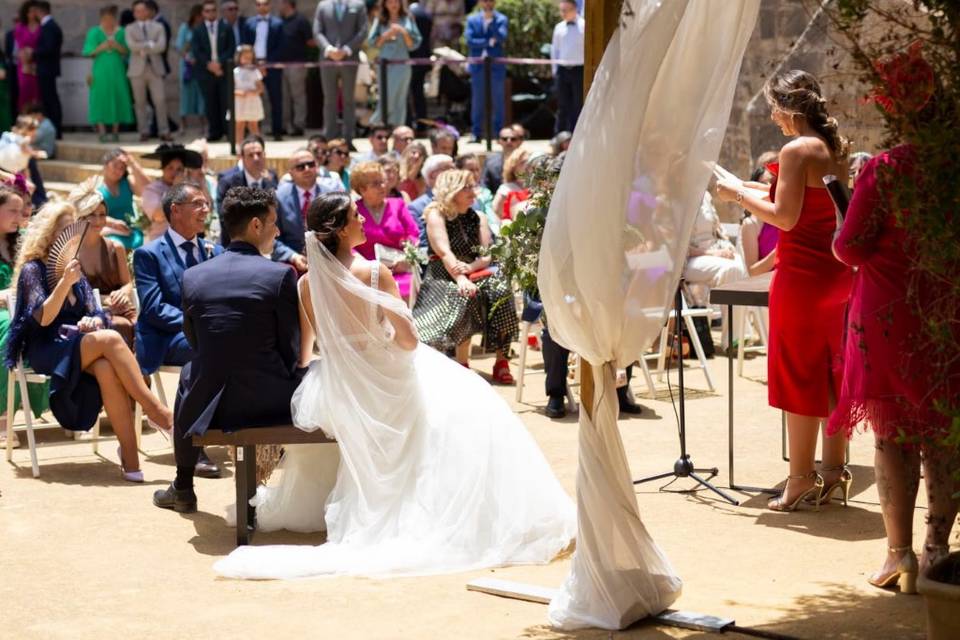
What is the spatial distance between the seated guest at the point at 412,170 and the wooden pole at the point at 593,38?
7861 millimetres

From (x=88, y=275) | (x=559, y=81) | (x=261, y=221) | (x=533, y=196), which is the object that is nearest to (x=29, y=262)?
(x=88, y=275)

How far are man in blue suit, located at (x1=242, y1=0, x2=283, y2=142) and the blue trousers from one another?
2450 millimetres

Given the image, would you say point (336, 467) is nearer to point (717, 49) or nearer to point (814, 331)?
point (814, 331)

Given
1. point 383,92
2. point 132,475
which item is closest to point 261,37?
point 383,92

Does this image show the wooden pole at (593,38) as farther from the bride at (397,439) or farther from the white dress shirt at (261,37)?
the white dress shirt at (261,37)

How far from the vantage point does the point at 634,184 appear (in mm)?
4789

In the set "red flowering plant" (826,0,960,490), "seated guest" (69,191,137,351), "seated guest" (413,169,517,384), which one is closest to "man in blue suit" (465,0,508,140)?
"seated guest" (413,169,517,384)

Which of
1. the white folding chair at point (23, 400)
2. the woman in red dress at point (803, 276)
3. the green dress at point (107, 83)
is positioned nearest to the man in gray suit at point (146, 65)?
the green dress at point (107, 83)

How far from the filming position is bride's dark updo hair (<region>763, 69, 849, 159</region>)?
20.4 ft

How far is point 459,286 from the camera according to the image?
9883 mm

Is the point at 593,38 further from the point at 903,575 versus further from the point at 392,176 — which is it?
the point at 392,176

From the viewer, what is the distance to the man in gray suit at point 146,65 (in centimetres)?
1842

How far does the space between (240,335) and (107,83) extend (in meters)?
13.2

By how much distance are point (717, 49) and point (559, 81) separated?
1227 centimetres
